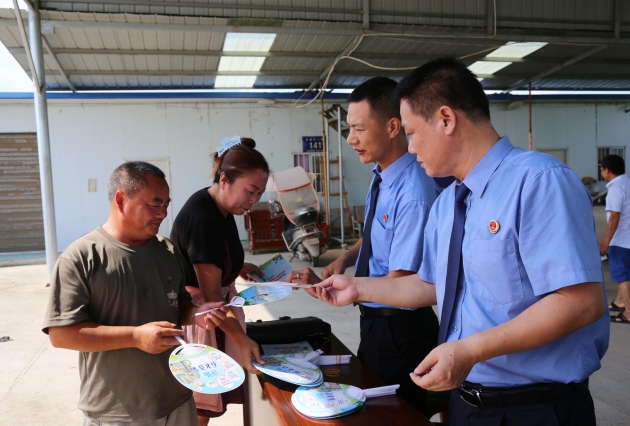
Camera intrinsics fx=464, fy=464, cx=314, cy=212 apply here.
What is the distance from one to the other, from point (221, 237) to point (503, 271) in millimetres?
1203

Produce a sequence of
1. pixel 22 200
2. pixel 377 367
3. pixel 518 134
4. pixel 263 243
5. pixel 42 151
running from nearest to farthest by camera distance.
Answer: pixel 377 367
pixel 42 151
pixel 263 243
pixel 22 200
pixel 518 134

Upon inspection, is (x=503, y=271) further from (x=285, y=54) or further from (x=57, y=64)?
(x=57, y=64)

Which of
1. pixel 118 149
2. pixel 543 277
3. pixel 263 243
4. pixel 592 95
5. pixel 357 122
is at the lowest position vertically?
pixel 263 243

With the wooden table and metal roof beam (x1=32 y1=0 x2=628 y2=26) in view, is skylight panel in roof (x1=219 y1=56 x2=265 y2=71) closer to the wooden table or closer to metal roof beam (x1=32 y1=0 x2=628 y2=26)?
metal roof beam (x1=32 y1=0 x2=628 y2=26)

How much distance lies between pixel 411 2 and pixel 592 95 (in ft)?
28.8

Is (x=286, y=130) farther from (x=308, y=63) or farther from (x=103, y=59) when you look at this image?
(x=103, y=59)

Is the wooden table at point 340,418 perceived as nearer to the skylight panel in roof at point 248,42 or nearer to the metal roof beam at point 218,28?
the metal roof beam at point 218,28

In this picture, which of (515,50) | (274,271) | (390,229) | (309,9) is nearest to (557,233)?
(390,229)

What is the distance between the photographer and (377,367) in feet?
5.99

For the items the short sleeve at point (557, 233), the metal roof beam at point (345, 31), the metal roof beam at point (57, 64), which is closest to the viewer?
the short sleeve at point (557, 233)

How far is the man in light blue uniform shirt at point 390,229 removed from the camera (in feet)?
5.65

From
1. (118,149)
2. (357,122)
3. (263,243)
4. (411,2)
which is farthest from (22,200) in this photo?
(357,122)

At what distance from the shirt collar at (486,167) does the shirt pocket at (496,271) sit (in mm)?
139

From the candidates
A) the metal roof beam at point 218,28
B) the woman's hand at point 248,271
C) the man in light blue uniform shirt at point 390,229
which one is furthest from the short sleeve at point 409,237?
the metal roof beam at point 218,28
